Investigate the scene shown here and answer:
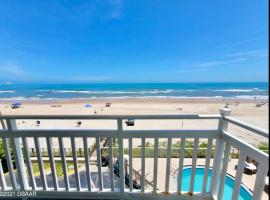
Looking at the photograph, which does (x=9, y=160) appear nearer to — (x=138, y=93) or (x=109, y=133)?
(x=109, y=133)

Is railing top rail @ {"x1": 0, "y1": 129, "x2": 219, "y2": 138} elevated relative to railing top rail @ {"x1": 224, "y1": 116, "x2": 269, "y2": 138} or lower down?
lower down

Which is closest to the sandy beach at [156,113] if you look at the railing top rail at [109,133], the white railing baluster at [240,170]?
the white railing baluster at [240,170]

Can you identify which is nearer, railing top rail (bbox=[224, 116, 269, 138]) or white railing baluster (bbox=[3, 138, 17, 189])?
railing top rail (bbox=[224, 116, 269, 138])

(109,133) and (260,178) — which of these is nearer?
(260,178)

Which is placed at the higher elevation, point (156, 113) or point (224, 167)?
point (224, 167)

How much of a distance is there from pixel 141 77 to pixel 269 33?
55365mm

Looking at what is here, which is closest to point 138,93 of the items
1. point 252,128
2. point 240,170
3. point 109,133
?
point 109,133

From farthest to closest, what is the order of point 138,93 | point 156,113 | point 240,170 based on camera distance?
point 138,93
point 156,113
point 240,170

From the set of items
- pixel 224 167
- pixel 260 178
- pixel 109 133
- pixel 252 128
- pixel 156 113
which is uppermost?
pixel 252 128

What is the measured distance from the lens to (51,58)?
33.2 meters

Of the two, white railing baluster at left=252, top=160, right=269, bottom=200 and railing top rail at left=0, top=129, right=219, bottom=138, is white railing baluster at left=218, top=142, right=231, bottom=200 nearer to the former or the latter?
railing top rail at left=0, top=129, right=219, bottom=138

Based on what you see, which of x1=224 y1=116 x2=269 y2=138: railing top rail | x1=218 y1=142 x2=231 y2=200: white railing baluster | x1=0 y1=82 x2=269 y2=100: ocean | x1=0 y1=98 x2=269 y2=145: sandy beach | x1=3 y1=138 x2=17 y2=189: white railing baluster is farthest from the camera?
x1=0 y1=82 x2=269 y2=100: ocean

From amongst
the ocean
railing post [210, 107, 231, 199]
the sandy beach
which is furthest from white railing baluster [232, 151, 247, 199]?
the ocean

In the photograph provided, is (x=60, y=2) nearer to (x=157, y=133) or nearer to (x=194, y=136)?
(x=157, y=133)
